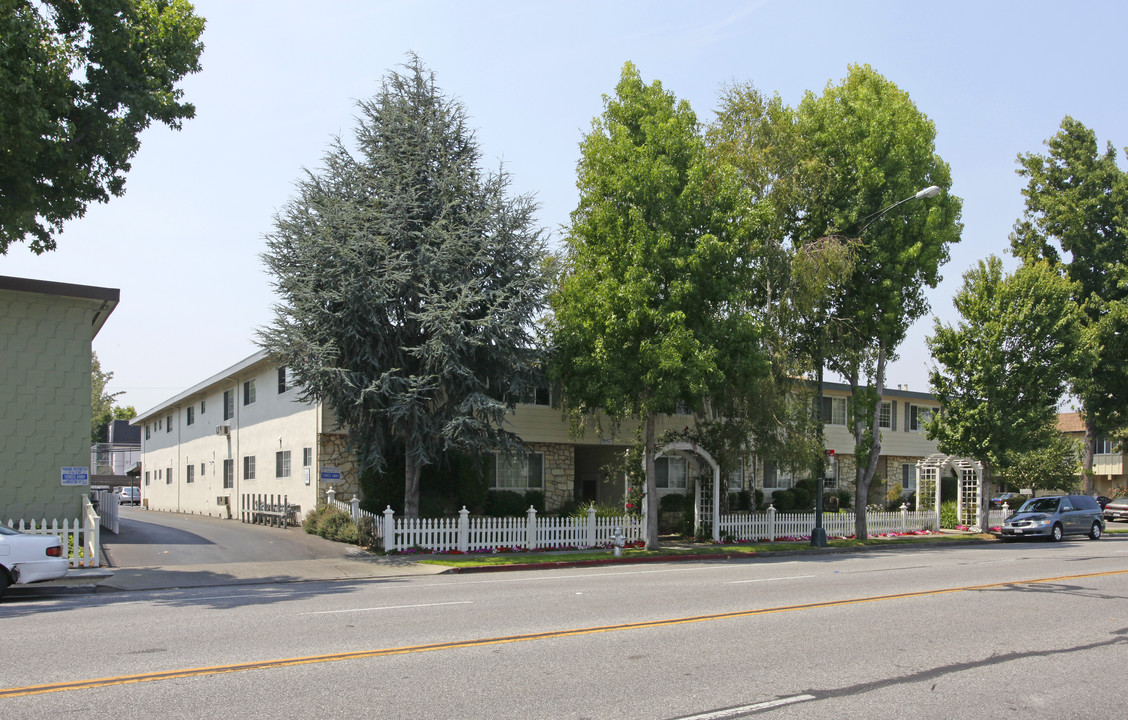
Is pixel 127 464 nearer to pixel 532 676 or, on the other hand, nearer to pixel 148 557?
pixel 148 557

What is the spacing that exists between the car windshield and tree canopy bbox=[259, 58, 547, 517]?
21300 mm

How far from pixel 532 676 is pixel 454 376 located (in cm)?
1472

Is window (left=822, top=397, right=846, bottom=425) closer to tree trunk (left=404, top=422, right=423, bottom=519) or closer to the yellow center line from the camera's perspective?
tree trunk (left=404, top=422, right=423, bottom=519)

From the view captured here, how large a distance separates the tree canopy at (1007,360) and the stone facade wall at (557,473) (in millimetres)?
15250

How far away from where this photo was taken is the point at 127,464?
73.1 meters

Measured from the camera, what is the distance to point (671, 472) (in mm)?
32375

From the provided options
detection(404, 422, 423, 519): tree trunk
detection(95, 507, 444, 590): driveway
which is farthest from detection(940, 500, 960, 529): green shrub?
detection(95, 507, 444, 590): driveway

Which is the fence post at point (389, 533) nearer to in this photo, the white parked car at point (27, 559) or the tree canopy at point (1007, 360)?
the white parked car at point (27, 559)

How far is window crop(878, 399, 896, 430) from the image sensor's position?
135 ft

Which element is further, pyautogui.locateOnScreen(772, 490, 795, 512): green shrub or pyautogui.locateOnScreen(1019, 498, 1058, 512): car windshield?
pyautogui.locateOnScreen(772, 490, 795, 512): green shrub

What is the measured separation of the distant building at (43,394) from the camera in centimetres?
1881

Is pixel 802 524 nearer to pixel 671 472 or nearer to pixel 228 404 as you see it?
pixel 671 472

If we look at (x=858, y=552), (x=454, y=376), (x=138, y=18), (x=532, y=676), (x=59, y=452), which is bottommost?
(x=858, y=552)

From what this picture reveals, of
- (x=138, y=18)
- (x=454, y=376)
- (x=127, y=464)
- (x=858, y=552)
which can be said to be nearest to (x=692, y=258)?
(x=454, y=376)
